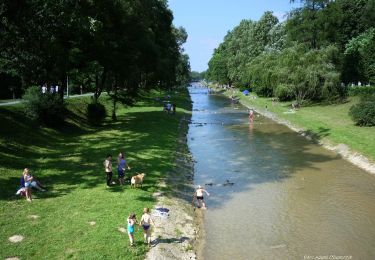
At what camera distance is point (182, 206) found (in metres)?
22.0

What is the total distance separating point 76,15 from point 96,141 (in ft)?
35.5

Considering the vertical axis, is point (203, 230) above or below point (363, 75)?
below

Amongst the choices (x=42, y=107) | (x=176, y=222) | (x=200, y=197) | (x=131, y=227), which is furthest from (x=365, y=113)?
(x=131, y=227)

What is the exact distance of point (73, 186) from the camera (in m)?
22.9

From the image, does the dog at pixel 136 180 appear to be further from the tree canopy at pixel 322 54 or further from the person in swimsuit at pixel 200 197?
the tree canopy at pixel 322 54

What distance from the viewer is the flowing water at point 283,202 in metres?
17.5

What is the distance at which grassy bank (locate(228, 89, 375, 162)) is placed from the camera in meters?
35.7

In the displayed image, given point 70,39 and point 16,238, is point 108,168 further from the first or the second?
point 70,39

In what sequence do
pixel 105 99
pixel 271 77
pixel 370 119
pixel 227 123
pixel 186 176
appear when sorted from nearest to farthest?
pixel 186 176, pixel 370 119, pixel 227 123, pixel 105 99, pixel 271 77

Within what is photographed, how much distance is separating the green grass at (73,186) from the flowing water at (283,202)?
365 centimetres

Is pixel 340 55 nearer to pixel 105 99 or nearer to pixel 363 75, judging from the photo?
pixel 363 75

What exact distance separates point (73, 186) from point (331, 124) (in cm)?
3316

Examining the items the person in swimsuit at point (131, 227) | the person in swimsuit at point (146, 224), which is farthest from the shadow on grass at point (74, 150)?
the person in swimsuit at point (131, 227)

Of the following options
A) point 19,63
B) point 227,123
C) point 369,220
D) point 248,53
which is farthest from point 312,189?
point 248,53
